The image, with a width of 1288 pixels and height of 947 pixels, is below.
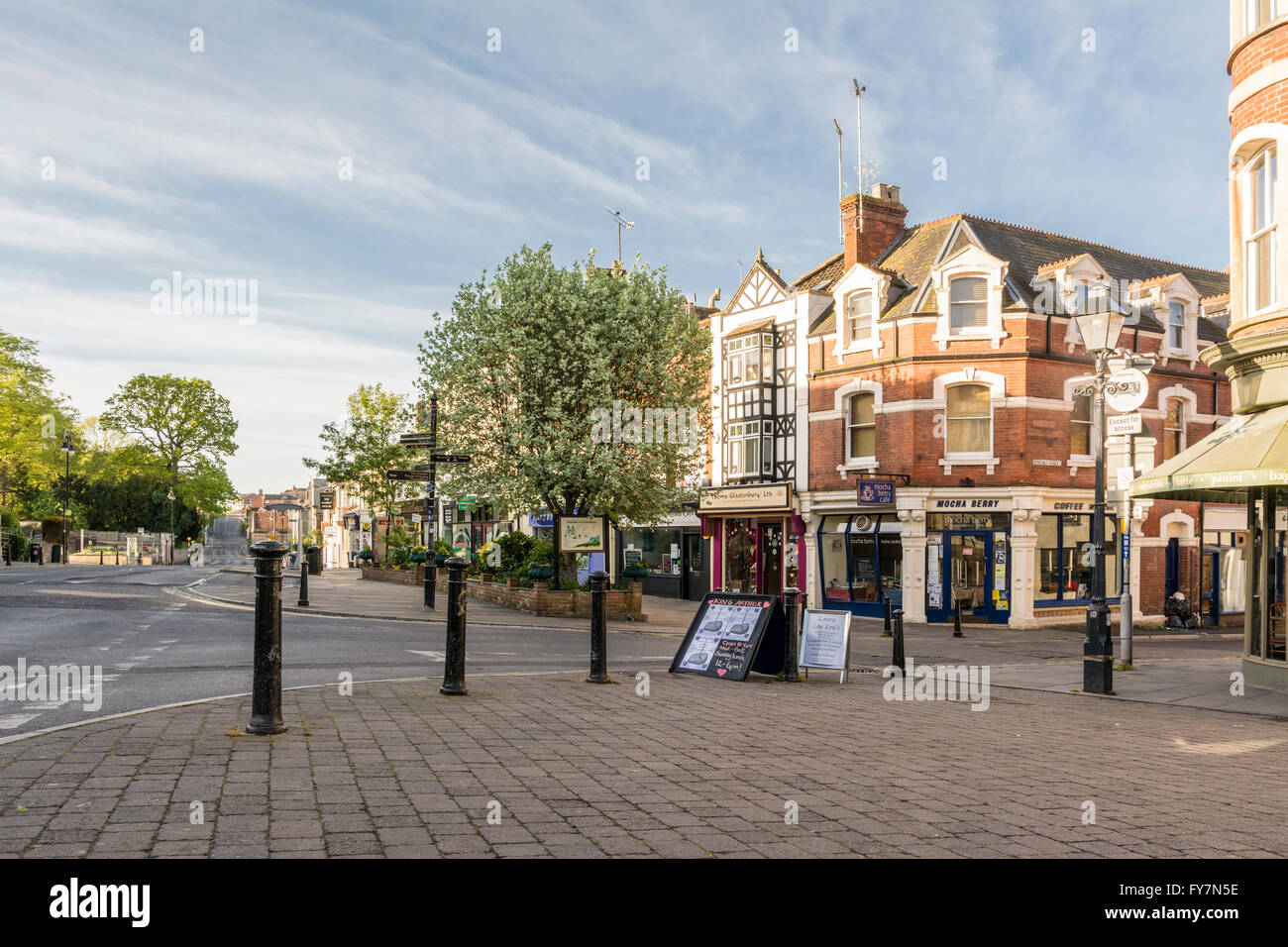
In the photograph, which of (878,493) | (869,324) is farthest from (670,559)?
(869,324)

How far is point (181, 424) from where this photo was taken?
67375 millimetres

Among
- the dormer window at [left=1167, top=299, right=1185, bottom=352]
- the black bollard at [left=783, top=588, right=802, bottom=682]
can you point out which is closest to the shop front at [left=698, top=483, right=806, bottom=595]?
the dormer window at [left=1167, top=299, right=1185, bottom=352]

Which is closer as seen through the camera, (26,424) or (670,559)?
(670,559)

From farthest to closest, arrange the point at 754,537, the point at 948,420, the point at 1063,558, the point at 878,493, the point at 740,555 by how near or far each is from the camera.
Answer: the point at 740,555 → the point at 754,537 → the point at 1063,558 → the point at 948,420 → the point at 878,493

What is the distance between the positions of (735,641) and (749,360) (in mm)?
20824

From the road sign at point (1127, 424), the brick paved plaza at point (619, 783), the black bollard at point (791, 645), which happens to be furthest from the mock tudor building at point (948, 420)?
the brick paved plaza at point (619, 783)

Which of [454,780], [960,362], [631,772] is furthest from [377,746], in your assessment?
[960,362]

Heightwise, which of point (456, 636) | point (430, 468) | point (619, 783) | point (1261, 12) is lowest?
point (619, 783)

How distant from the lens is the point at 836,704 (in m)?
10.0

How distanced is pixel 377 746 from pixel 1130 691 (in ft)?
32.6

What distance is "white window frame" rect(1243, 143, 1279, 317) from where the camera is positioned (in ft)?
40.3

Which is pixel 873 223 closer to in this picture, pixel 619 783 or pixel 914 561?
pixel 914 561

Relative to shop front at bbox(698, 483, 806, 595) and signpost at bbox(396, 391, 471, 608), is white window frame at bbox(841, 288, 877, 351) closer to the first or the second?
shop front at bbox(698, 483, 806, 595)
